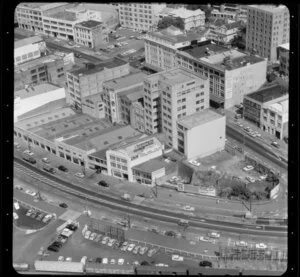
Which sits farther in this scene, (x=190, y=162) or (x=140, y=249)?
(x=190, y=162)

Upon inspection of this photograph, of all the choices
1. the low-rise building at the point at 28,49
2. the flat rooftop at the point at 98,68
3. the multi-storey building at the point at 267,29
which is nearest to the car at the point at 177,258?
the flat rooftop at the point at 98,68

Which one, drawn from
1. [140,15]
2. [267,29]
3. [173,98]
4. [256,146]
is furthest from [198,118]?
[140,15]

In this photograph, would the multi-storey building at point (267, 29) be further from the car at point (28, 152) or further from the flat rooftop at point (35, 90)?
the car at point (28, 152)

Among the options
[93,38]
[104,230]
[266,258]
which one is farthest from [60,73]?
[266,258]

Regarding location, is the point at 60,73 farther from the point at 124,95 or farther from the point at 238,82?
the point at 238,82

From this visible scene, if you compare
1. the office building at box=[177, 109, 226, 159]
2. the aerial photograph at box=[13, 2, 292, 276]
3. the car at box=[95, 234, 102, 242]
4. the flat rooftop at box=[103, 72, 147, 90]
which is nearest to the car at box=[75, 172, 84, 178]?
the aerial photograph at box=[13, 2, 292, 276]

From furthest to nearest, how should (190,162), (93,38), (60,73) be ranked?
(93,38) < (60,73) < (190,162)

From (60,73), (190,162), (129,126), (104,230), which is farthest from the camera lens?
(60,73)

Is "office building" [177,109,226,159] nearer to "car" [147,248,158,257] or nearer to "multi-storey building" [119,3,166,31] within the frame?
"car" [147,248,158,257]
